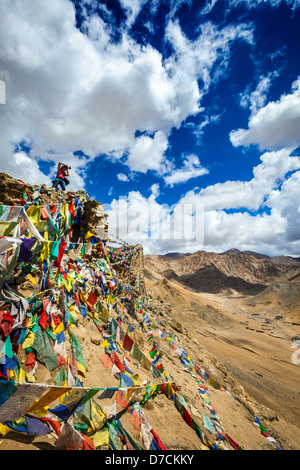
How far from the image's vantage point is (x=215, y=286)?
76312 mm

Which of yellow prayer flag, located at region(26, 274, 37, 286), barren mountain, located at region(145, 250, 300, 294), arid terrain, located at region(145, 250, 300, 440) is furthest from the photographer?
barren mountain, located at region(145, 250, 300, 294)

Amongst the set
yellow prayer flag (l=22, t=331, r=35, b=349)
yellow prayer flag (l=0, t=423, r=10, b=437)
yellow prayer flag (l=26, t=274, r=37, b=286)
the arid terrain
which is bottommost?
the arid terrain

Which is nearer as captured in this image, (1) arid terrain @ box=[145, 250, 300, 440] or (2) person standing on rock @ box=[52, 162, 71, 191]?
Result: (2) person standing on rock @ box=[52, 162, 71, 191]

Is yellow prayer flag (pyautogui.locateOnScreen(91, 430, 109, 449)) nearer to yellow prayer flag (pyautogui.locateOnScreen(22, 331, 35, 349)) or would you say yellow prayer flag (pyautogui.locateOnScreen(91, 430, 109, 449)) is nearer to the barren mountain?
yellow prayer flag (pyautogui.locateOnScreen(22, 331, 35, 349))

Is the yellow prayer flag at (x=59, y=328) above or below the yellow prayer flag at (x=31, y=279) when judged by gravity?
below

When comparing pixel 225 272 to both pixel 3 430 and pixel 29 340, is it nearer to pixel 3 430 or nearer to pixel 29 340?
pixel 29 340

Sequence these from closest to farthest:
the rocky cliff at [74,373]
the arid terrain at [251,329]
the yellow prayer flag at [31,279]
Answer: the rocky cliff at [74,373] → the yellow prayer flag at [31,279] → the arid terrain at [251,329]

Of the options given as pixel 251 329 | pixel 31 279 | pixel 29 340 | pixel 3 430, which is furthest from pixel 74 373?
pixel 251 329

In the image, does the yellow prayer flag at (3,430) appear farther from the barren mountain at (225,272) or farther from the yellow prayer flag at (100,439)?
the barren mountain at (225,272)

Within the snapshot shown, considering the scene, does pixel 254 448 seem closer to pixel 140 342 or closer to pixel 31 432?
pixel 140 342

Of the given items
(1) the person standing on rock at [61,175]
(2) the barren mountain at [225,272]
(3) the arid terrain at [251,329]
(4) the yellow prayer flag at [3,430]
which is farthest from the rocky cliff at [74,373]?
(2) the barren mountain at [225,272]

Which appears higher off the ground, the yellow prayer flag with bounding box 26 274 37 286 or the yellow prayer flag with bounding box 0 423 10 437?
the yellow prayer flag with bounding box 26 274 37 286

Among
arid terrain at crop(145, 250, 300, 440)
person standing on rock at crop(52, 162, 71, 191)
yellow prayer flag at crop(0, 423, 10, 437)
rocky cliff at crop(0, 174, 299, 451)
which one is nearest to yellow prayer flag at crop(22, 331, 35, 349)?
rocky cliff at crop(0, 174, 299, 451)
